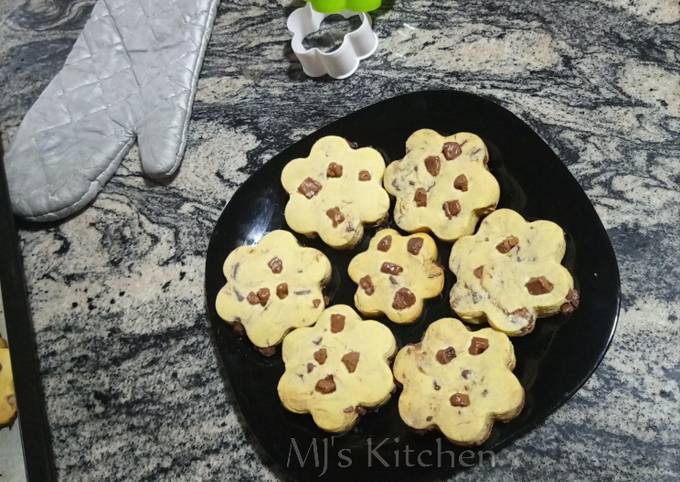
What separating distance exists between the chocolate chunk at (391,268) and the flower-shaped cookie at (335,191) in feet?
0.25

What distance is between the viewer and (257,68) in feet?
4.66

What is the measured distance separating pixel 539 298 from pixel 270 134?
59 centimetres

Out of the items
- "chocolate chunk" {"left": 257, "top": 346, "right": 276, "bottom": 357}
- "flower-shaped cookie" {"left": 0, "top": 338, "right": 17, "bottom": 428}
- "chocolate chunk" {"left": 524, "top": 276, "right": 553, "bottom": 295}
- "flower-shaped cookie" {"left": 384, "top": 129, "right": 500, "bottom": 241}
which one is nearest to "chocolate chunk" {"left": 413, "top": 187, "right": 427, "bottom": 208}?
"flower-shaped cookie" {"left": 384, "top": 129, "right": 500, "bottom": 241}

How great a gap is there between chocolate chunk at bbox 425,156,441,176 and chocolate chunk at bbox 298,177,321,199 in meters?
0.18

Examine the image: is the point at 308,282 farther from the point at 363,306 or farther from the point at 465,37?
the point at 465,37

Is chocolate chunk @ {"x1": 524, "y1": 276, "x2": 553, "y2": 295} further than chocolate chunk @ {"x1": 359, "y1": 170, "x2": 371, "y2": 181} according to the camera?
No

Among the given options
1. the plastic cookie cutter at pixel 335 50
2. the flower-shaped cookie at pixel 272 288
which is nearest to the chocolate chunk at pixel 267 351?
the flower-shaped cookie at pixel 272 288

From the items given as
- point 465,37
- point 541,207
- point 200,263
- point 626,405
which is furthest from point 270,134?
point 626,405

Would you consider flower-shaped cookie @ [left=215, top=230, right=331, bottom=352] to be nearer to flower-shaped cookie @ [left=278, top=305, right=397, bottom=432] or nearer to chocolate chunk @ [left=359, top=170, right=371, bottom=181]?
flower-shaped cookie @ [left=278, top=305, right=397, bottom=432]

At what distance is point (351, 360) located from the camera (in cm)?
103

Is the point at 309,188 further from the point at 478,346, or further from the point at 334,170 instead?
the point at 478,346

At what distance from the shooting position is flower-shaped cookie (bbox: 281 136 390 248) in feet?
3.73

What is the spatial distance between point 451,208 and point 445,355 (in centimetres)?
23

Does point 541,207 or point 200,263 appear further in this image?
point 200,263
